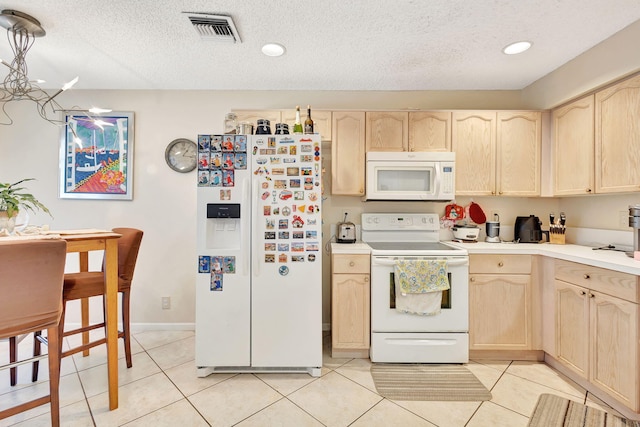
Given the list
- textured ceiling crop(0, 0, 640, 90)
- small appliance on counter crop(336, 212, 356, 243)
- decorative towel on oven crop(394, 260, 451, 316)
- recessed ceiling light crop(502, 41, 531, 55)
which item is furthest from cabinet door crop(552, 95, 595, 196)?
small appliance on counter crop(336, 212, 356, 243)

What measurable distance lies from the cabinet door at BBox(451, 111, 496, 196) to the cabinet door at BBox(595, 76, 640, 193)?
69 cm

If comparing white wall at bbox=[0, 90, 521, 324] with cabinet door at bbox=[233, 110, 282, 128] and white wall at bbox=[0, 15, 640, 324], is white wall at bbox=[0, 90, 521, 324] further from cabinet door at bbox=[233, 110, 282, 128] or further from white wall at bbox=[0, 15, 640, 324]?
cabinet door at bbox=[233, 110, 282, 128]

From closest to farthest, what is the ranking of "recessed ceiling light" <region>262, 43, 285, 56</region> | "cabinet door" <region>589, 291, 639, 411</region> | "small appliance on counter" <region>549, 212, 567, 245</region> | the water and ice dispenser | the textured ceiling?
"cabinet door" <region>589, 291, 639, 411</region> → the textured ceiling → the water and ice dispenser → "recessed ceiling light" <region>262, 43, 285, 56</region> → "small appliance on counter" <region>549, 212, 567, 245</region>

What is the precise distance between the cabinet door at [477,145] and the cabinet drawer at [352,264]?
3.61ft

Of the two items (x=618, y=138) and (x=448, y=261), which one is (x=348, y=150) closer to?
(x=448, y=261)

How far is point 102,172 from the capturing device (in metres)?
2.73

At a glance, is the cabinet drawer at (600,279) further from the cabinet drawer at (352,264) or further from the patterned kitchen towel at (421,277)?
the cabinet drawer at (352,264)

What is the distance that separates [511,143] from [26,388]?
412 cm

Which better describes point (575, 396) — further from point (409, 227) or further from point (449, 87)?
point (449, 87)

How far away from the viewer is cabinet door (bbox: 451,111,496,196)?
8.26ft

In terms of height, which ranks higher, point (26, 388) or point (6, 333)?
point (6, 333)

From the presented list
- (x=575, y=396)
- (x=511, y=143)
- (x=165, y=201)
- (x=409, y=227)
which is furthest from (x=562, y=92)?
(x=165, y=201)

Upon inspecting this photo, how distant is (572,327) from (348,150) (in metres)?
2.10

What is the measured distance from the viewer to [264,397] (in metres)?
1.76
